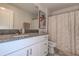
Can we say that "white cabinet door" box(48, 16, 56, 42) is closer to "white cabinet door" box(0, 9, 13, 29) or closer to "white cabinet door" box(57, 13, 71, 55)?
"white cabinet door" box(57, 13, 71, 55)

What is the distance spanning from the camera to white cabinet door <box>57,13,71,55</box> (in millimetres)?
1377

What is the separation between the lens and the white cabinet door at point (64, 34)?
138cm

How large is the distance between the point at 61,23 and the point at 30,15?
1.67 ft

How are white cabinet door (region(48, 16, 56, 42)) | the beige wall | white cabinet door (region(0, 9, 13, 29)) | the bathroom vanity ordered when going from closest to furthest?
the bathroom vanity
white cabinet door (region(0, 9, 13, 29))
the beige wall
white cabinet door (region(48, 16, 56, 42))

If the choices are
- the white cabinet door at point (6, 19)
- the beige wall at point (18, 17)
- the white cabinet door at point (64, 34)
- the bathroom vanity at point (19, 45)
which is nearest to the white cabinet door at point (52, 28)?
the white cabinet door at point (64, 34)

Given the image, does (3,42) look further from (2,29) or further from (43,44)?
(43,44)

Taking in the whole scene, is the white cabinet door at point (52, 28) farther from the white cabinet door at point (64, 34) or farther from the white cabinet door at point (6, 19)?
the white cabinet door at point (6, 19)

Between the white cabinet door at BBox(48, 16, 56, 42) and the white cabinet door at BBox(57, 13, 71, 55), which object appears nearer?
the white cabinet door at BBox(57, 13, 71, 55)

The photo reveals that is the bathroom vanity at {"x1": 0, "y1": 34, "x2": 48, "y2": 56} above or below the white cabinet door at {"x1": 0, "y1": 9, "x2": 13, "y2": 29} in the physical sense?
below

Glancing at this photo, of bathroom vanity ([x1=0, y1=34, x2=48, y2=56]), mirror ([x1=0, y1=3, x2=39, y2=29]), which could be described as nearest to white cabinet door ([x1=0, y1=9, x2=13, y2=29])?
mirror ([x1=0, y1=3, x2=39, y2=29])

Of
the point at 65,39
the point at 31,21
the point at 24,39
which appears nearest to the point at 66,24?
the point at 65,39

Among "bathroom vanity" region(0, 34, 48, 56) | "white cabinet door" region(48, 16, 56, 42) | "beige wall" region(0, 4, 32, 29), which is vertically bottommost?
"bathroom vanity" region(0, 34, 48, 56)

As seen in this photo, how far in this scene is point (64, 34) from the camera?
1.44 m

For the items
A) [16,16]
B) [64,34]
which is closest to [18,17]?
[16,16]
